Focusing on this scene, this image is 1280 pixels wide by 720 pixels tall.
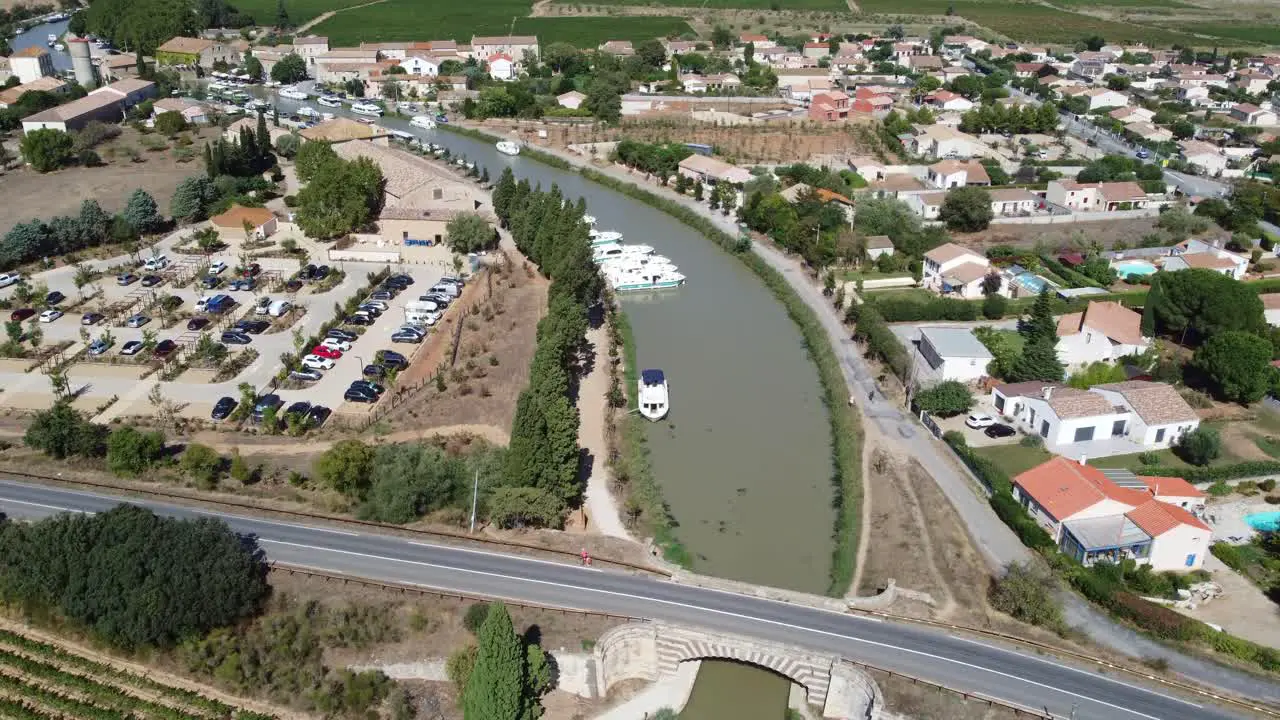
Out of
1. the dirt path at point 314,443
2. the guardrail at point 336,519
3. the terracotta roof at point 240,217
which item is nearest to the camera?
the guardrail at point 336,519

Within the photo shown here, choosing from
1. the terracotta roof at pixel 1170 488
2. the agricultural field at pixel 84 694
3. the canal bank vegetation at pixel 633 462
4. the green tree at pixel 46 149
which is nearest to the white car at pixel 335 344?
the canal bank vegetation at pixel 633 462

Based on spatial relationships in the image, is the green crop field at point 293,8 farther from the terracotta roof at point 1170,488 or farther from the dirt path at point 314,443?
the terracotta roof at point 1170,488

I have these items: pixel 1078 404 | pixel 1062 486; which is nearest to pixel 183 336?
pixel 1062 486

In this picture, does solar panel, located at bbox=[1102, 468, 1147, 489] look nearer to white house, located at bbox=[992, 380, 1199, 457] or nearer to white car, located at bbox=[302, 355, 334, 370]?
white house, located at bbox=[992, 380, 1199, 457]

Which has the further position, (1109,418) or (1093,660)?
(1109,418)

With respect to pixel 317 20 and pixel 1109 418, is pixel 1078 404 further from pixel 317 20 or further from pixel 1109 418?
pixel 317 20

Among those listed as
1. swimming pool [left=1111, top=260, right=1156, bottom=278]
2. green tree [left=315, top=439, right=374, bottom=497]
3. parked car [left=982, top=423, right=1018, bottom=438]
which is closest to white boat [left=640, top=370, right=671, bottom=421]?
green tree [left=315, top=439, right=374, bottom=497]
